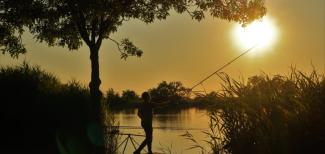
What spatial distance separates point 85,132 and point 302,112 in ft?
55.5

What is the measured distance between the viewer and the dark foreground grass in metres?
25.1

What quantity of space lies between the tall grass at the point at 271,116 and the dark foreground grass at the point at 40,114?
556 inches

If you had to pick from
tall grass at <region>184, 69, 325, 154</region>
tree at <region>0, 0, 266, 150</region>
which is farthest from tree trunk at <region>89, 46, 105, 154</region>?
tall grass at <region>184, 69, 325, 154</region>

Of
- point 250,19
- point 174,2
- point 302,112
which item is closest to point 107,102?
point 174,2

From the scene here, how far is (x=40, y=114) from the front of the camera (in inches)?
1030

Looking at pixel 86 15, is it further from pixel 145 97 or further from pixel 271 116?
pixel 271 116

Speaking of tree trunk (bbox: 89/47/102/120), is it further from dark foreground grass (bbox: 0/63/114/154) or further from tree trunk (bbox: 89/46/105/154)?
dark foreground grass (bbox: 0/63/114/154)

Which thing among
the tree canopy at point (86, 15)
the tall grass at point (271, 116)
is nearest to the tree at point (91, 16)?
the tree canopy at point (86, 15)

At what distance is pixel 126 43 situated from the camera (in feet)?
77.9

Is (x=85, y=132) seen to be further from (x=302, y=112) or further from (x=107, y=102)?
(x=302, y=112)

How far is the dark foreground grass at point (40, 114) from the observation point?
2506 centimetres

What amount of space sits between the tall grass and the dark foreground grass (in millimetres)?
14127

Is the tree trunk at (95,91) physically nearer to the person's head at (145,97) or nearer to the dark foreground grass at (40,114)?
the person's head at (145,97)

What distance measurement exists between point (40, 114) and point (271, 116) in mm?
18198
